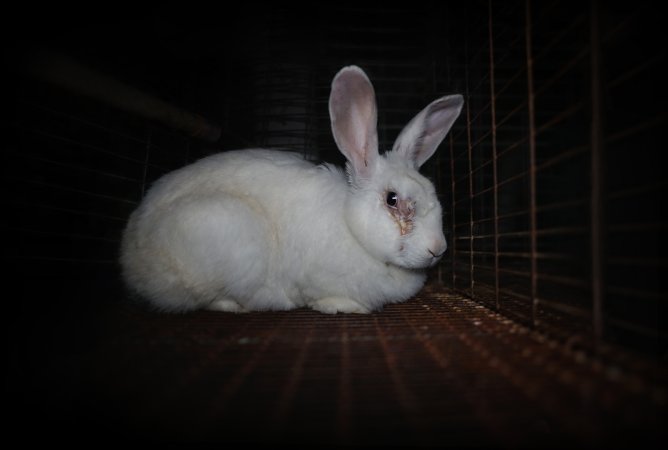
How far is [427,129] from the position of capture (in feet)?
8.30

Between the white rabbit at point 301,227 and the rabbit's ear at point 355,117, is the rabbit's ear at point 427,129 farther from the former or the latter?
the rabbit's ear at point 355,117

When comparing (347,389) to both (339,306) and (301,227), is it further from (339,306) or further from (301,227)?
(301,227)

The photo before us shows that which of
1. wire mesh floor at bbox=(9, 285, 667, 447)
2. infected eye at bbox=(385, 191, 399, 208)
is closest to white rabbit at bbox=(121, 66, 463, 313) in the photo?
infected eye at bbox=(385, 191, 399, 208)

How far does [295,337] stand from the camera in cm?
169

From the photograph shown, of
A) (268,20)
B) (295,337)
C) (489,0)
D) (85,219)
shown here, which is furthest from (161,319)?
(268,20)

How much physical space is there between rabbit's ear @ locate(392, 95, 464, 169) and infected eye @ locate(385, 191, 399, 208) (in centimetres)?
41

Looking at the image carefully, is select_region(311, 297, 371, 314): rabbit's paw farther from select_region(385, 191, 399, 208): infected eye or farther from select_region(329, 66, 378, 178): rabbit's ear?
select_region(329, 66, 378, 178): rabbit's ear

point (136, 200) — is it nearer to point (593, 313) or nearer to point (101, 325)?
point (101, 325)

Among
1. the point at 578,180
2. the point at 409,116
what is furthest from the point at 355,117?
the point at 578,180

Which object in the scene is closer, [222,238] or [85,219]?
[222,238]

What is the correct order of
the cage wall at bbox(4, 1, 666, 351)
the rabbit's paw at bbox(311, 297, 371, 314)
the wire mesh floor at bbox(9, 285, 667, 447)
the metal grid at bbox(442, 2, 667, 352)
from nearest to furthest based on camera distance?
1. the wire mesh floor at bbox(9, 285, 667, 447)
2. the metal grid at bbox(442, 2, 667, 352)
3. the cage wall at bbox(4, 1, 666, 351)
4. the rabbit's paw at bbox(311, 297, 371, 314)

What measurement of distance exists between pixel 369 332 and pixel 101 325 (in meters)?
1.20

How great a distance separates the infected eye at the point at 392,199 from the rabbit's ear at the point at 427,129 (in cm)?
41

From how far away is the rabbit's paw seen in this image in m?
2.32
